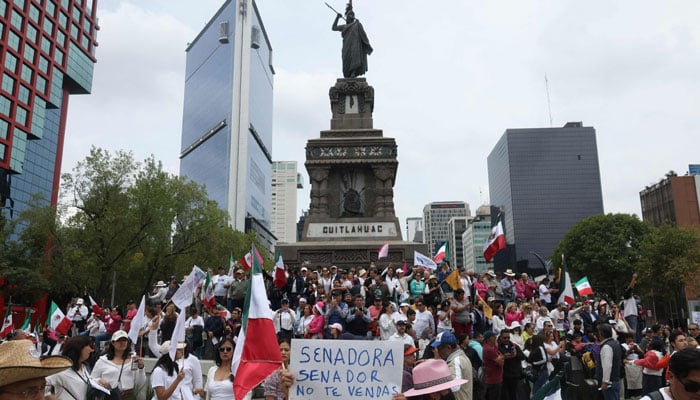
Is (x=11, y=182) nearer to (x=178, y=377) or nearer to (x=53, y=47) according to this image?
(x=53, y=47)

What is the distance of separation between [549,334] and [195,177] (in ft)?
411

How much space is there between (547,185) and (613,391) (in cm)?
14002

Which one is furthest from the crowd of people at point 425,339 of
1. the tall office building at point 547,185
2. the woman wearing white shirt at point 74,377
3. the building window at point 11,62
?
the tall office building at point 547,185

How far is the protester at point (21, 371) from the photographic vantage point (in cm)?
335

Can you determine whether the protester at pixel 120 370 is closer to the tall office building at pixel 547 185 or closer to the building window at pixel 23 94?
the building window at pixel 23 94

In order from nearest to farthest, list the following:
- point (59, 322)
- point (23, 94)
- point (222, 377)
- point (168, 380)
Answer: point (222, 377) → point (168, 380) → point (59, 322) → point (23, 94)

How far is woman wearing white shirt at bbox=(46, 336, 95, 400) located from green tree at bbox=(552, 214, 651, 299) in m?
56.9

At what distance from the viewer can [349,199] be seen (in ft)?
94.2

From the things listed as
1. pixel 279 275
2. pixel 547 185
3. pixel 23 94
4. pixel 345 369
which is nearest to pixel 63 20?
pixel 23 94

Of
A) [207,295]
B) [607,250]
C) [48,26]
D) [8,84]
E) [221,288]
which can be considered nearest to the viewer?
[207,295]

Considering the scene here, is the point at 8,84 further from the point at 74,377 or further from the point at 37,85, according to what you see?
the point at 74,377

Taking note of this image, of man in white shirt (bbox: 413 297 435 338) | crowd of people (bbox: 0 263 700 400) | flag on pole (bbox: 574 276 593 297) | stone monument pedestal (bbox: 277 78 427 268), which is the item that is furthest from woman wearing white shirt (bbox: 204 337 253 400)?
stone monument pedestal (bbox: 277 78 427 268)

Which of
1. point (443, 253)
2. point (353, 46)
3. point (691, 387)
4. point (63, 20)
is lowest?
point (691, 387)

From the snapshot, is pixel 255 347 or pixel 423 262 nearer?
pixel 255 347
